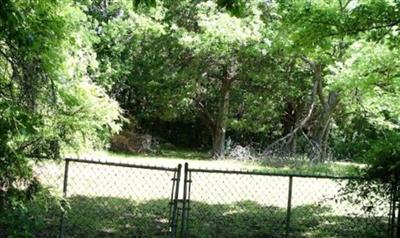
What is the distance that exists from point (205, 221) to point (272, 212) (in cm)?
166

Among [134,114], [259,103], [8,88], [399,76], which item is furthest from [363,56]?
[134,114]

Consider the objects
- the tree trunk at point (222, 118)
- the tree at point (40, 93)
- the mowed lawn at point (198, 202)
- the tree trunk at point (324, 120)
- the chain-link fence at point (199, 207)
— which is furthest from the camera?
the tree trunk at point (222, 118)

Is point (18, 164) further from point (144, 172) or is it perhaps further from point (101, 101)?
point (144, 172)

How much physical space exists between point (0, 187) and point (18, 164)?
26.6 inches

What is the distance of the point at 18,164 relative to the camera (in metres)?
4.18

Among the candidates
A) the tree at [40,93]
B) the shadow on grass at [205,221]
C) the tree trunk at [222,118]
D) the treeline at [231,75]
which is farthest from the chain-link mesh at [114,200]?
the tree trunk at [222,118]

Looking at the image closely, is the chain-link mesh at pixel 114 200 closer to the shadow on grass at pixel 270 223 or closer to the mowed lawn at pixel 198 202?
the mowed lawn at pixel 198 202

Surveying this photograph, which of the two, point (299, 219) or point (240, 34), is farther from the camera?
point (240, 34)

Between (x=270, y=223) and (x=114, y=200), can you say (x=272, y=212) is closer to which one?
(x=270, y=223)

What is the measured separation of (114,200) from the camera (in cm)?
949

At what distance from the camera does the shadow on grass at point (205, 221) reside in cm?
721

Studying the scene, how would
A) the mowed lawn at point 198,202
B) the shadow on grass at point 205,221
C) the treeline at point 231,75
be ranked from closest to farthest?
1. the shadow on grass at point 205,221
2. the mowed lawn at point 198,202
3. the treeline at point 231,75

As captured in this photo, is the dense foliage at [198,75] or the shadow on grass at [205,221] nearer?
the dense foliage at [198,75]

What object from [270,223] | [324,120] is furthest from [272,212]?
[324,120]
